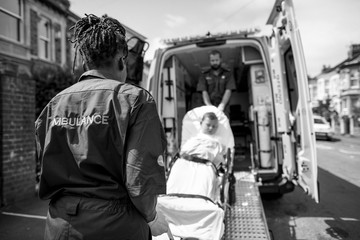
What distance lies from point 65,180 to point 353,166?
9567 mm

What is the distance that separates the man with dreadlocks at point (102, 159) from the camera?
126 centimetres

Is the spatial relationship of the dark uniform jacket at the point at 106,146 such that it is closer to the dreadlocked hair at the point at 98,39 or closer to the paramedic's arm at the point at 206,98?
the dreadlocked hair at the point at 98,39

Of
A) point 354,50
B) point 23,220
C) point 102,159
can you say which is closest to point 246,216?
point 102,159

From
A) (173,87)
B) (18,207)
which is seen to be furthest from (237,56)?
(18,207)

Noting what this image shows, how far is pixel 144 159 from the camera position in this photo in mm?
1265

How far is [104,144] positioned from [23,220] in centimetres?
371

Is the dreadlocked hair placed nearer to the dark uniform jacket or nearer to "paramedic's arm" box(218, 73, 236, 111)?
the dark uniform jacket

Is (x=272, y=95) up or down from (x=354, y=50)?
down

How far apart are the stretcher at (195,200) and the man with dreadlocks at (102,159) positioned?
2.57 ft

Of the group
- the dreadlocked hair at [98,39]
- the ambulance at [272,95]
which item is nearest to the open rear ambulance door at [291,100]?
the ambulance at [272,95]

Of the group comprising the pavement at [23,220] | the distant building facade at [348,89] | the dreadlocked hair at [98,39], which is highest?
the distant building facade at [348,89]

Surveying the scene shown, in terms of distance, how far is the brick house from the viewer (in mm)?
4754

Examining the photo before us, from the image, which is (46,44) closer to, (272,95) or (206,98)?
(206,98)

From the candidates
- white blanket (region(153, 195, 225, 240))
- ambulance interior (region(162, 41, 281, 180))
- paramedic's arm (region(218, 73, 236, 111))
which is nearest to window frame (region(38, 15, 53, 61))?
ambulance interior (region(162, 41, 281, 180))
